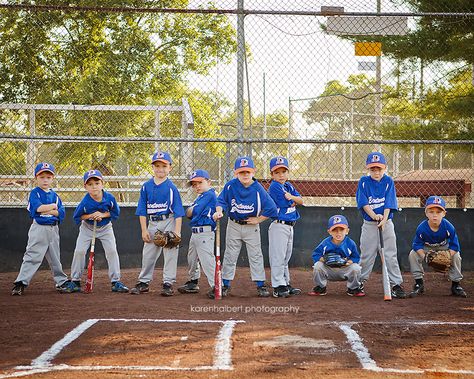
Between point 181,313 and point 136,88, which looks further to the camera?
point 136,88

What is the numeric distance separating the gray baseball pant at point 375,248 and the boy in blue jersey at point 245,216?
1.06 metres

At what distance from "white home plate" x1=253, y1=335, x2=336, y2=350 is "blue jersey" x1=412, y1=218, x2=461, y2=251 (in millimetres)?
3410

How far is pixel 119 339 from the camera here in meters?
4.66

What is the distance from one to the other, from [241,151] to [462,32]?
4527 millimetres

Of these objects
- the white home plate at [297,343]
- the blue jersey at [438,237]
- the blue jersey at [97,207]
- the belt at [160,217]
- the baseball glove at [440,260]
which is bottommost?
the white home plate at [297,343]

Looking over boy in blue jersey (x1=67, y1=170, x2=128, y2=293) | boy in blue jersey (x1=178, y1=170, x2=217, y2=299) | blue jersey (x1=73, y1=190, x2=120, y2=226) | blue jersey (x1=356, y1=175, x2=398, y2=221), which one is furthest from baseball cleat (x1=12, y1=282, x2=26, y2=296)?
blue jersey (x1=356, y1=175, x2=398, y2=221)

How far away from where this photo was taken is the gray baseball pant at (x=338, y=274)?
7297 mm

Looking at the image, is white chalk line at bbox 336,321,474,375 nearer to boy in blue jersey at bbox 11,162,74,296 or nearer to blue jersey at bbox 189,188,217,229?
blue jersey at bbox 189,188,217,229

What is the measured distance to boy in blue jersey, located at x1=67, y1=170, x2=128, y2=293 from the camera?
751cm

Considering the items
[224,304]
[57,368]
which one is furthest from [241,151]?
[57,368]

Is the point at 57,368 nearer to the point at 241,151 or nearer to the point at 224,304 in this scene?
the point at 224,304

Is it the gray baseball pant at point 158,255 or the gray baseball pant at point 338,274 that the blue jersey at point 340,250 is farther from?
the gray baseball pant at point 158,255

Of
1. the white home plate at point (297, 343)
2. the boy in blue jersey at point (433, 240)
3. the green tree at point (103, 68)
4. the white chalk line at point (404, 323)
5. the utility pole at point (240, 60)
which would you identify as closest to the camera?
the white home plate at point (297, 343)

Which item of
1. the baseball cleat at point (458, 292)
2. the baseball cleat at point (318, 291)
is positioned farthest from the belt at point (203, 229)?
the baseball cleat at point (458, 292)
